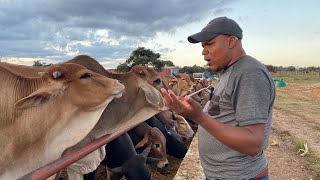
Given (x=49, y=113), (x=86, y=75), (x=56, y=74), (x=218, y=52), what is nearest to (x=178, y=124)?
(x=86, y=75)

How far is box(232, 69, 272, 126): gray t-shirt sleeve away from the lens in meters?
2.24

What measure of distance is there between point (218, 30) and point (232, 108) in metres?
0.51

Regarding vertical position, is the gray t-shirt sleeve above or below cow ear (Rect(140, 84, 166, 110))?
above

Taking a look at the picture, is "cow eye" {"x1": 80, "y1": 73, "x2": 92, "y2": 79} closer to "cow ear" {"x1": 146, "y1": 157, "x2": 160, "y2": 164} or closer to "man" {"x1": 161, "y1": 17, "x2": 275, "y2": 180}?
"man" {"x1": 161, "y1": 17, "x2": 275, "y2": 180}

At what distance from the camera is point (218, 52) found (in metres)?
2.53

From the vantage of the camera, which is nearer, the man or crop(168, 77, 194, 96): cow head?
the man

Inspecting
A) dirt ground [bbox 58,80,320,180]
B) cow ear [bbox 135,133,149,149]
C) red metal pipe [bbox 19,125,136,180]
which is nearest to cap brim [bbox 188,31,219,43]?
red metal pipe [bbox 19,125,136,180]

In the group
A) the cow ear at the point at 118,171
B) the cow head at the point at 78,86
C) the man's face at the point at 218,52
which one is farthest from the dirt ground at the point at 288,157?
the man's face at the point at 218,52

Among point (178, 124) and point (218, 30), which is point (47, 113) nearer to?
point (218, 30)

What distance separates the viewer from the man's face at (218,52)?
98.9 inches

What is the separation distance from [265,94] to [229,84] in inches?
10.1

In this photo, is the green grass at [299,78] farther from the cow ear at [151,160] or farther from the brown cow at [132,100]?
the brown cow at [132,100]

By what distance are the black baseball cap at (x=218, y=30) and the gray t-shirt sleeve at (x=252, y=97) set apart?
310 mm

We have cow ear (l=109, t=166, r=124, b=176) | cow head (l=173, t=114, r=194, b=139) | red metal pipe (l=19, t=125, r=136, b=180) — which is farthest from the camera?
cow head (l=173, t=114, r=194, b=139)
